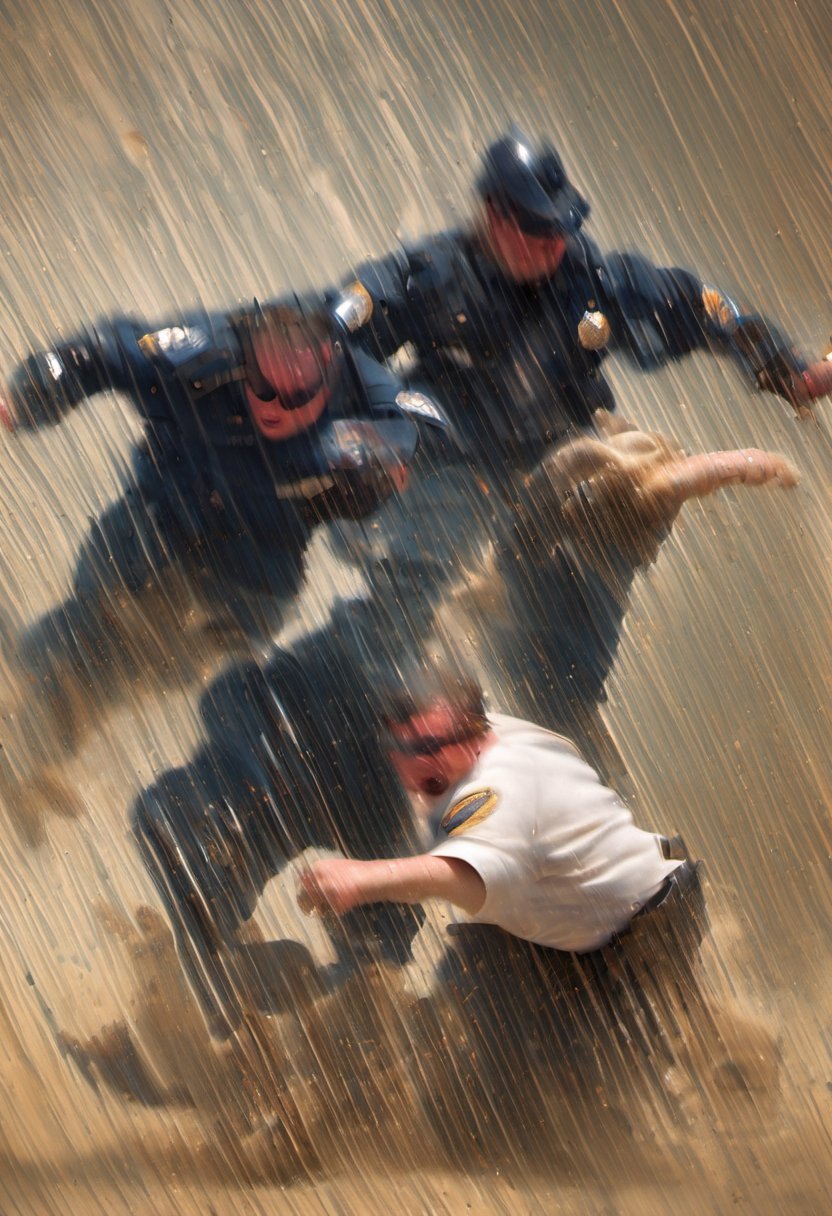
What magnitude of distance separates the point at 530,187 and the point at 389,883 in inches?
13.9

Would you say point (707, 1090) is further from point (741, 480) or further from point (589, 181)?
point (589, 181)

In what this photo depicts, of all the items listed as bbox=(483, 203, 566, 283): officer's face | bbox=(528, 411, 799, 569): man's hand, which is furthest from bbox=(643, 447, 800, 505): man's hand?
bbox=(483, 203, 566, 283): officer's face

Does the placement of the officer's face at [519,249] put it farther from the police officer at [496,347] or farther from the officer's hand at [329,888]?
the officer's hand at [329,888]

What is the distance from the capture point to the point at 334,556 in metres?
0.51

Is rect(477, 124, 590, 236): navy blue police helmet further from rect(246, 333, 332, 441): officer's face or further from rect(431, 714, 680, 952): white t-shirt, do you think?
rect(431, 714, 680, 952): white t-shirt

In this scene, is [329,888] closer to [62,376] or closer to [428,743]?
[428,743]

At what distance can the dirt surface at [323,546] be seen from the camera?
0.50 metres

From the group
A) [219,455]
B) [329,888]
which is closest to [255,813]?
[329,888]

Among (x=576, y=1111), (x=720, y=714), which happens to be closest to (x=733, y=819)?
(x=720, y=714)

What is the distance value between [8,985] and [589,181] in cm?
50

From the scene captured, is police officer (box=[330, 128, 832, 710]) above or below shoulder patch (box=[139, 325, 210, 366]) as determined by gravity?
below

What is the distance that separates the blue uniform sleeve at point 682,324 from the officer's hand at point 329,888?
11.7 inches

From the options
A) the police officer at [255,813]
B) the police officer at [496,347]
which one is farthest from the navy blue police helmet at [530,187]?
the police officer at [255,813]

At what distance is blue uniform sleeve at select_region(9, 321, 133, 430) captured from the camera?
497mm
